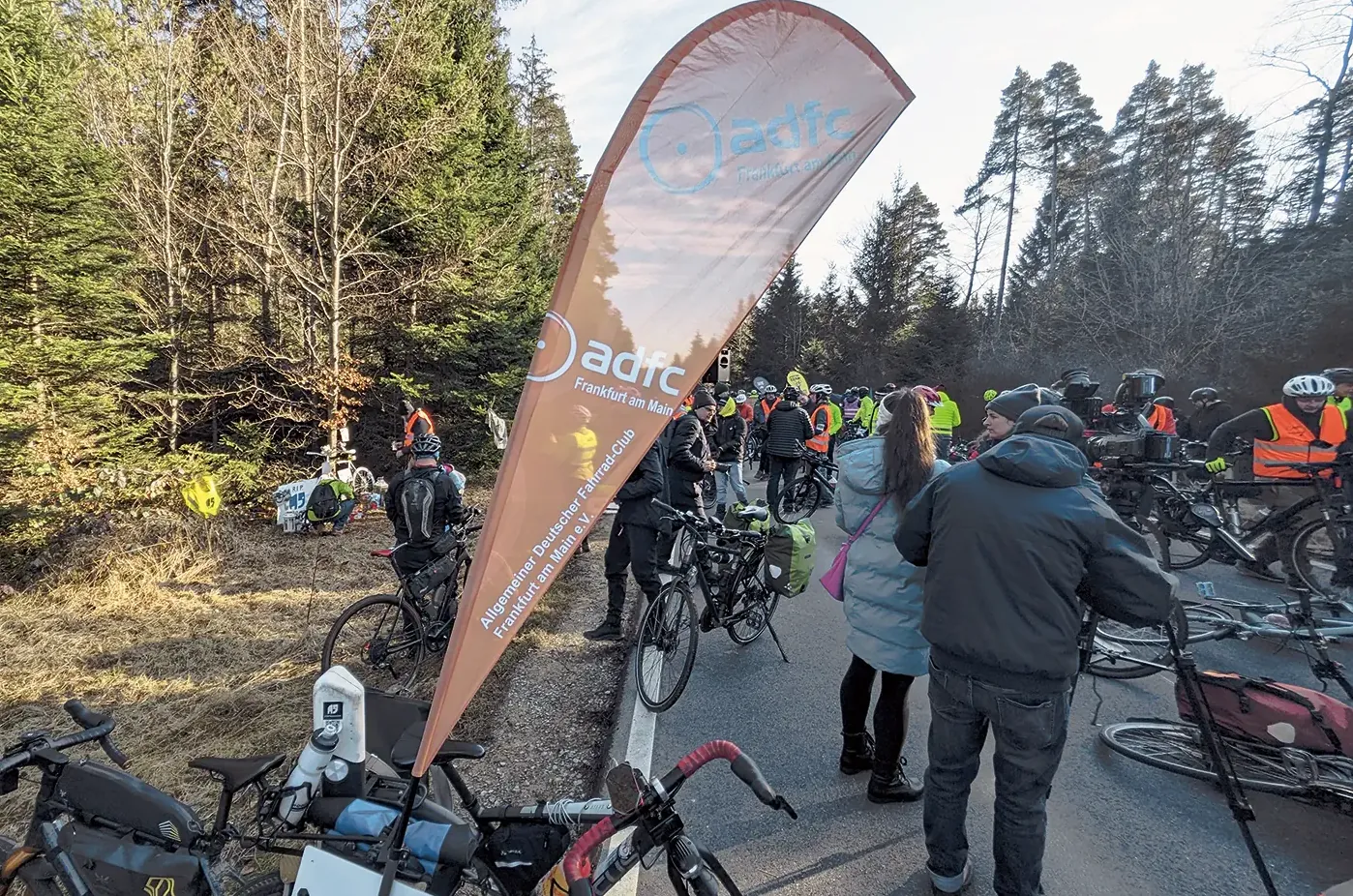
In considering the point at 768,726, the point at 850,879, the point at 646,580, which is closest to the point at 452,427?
the point at 646,580

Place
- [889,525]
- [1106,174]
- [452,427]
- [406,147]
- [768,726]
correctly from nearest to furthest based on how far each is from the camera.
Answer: [889,525], [768,726], [406,147], [452,427], [1106,174]

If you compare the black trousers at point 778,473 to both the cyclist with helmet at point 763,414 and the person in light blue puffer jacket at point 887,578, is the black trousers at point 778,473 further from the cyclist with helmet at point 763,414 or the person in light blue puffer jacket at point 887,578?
the person in light blue puffer jacket at point 887,578

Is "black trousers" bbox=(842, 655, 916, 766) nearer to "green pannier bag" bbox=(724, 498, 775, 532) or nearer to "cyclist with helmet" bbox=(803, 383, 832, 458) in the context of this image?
"green pannier bag" bbox=(724, 498, 775, 532)

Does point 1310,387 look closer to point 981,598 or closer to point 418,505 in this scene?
point 981,598

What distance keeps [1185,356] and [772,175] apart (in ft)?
72.4

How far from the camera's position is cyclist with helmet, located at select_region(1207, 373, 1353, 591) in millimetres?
6145

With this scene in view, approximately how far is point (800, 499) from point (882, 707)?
792cm

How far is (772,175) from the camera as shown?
203 centimetres

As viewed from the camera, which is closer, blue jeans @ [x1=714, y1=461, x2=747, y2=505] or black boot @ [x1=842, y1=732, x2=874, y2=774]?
black boot @ [x1=842, y1=732, x2=874, y2=774]

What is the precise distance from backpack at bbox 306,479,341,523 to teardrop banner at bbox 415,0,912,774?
856 centimetres

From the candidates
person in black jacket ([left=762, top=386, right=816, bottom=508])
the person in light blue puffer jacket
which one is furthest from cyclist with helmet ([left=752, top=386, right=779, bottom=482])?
the person in light blue puffer jacket

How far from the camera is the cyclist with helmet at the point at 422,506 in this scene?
474 cm

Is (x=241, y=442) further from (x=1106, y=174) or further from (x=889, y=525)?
(x=1106, y=174)

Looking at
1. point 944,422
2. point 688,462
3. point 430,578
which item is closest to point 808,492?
point 944,422
